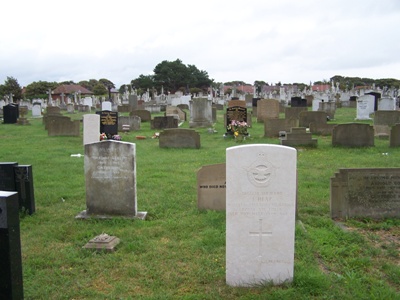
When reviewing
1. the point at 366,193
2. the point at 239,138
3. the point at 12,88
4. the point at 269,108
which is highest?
the point at 12,88

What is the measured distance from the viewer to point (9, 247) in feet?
11.5

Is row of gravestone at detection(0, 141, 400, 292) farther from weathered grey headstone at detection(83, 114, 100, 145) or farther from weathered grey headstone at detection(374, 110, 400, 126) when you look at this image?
weathered grey headstone at detection(374, 110, 400, 126)

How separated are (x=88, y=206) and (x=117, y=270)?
Result: 7.79ft

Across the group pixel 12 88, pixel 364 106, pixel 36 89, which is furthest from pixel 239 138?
pixel 36 89

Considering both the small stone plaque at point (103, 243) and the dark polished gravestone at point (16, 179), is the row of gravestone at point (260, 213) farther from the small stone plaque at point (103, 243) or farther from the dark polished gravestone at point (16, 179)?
the dark polished gravestone at point (16, 179)

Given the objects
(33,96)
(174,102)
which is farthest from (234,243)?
(33,96)

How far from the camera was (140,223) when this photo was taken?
22.5ft

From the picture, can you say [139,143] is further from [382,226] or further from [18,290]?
[18,290]

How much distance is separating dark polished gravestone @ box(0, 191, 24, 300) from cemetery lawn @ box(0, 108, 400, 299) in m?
1.01

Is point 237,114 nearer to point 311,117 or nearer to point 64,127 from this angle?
point 311,117

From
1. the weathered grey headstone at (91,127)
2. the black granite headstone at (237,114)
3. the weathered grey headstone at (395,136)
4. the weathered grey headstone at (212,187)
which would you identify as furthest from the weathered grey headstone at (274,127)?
the weathered grey headstone at (212,187)

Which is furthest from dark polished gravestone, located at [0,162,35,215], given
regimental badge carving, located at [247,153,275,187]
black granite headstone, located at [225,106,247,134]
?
black granite headstone, located at [225,106,247,134]

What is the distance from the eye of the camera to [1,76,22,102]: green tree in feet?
203

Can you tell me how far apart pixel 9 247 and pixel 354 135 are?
43.6 ft
